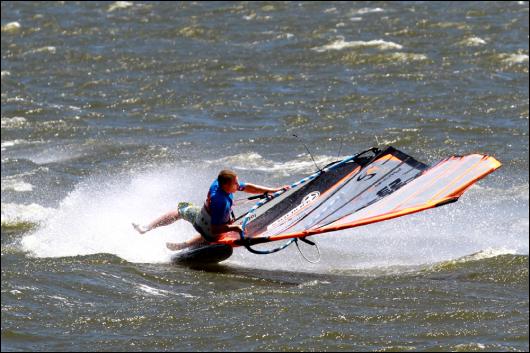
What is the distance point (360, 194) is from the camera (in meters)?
13.1

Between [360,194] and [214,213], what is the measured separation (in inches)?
71.4

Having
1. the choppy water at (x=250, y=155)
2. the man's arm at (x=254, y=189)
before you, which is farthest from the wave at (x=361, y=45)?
the man's arm at (x=254, y=189)

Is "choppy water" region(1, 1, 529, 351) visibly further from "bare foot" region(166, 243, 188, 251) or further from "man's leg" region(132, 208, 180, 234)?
"man's leg" region(132, 208, 180, 234)

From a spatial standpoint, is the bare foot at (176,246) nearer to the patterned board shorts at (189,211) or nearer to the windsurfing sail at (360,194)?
the patterned board shorts at (189,211)

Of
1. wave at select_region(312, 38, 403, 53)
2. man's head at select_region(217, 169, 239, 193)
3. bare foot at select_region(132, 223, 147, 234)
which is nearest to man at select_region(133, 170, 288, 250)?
man's head at select_region(217, 169, 239, 193)

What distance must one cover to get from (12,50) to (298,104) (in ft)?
34.2

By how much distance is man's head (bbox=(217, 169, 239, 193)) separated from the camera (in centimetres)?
1220

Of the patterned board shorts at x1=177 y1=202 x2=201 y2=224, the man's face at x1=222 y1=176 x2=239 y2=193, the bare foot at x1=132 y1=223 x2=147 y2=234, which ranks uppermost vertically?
the man's face at x1=222 y1=176 x2=239 y2=193

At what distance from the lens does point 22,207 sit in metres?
16.3

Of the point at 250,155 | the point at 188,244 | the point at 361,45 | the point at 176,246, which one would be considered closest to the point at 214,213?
the point at 188,244

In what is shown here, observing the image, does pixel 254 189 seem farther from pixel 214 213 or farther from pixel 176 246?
pixel 176 246

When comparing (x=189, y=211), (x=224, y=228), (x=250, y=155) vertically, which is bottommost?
(x=224, y=228)

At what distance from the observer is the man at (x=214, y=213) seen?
12359 mm

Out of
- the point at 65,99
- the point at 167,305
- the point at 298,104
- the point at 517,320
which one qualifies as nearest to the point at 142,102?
the point at 65,99
